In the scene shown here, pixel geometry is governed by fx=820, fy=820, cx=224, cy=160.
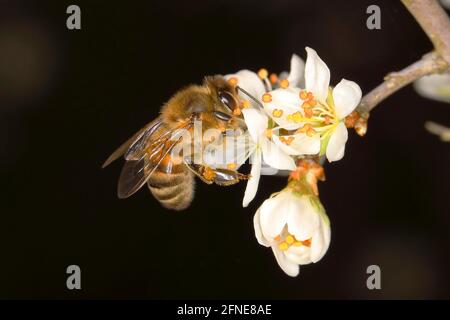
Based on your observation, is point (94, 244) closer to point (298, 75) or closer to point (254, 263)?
point (254, 263)

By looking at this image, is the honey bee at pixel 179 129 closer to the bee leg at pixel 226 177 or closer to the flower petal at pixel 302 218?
the bee leg at pixel 226 177

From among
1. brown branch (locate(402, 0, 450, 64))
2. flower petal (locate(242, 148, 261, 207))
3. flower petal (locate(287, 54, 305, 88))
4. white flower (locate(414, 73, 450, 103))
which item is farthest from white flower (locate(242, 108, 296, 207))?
white flower (locate(414, 73, 450, 103))

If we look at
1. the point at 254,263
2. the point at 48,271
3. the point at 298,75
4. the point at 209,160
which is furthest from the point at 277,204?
the point at 48,271

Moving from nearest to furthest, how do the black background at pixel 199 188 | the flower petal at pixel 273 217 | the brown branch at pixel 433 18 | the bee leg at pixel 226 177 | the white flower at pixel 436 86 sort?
the brown branch at pixel 433 18 → the flower petal at pixel 273 217 → the bee leg at pixel 226 177 → the white flower at pixel 436 86 → the black background at pixel 199 188

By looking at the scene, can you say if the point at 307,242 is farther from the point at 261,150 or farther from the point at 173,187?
the point at 173,187

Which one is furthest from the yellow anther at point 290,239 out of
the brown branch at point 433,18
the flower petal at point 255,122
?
the brown branch at point 433,18

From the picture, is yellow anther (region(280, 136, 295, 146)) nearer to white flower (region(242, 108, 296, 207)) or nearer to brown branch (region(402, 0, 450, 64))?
white flower (region(242, 108, 296, 207))

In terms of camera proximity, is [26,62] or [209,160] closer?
[209,160]
